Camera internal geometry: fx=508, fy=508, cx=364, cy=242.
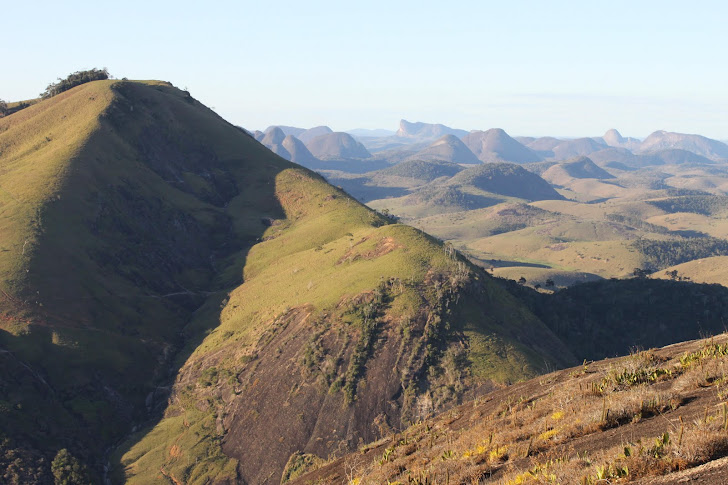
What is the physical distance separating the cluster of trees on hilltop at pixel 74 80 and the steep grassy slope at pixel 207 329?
51.9m

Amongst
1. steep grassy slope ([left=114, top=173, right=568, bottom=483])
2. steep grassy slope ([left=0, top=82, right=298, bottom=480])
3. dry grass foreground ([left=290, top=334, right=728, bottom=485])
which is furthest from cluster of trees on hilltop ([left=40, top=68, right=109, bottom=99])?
dry grass foreground ([left=290, top=334, right=728, bottom=485])

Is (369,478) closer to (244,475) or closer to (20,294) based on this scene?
(244,475)

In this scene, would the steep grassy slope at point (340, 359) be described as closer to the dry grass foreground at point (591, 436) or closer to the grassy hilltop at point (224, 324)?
the grassy hilltop at point (224, 324)

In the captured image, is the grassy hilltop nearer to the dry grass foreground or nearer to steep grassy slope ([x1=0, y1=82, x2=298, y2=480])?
steep grassy slope ([x1=0, y1=82, x2=298, y2=480])

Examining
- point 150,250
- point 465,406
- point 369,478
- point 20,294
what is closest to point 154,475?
point 20,294

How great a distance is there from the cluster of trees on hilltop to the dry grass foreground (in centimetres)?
19644

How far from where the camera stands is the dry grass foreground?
14430 millimetres

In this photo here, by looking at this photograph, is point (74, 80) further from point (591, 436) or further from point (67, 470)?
point (591, 436)

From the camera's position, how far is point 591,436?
748 inches

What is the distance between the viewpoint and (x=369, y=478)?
23875 millimetres

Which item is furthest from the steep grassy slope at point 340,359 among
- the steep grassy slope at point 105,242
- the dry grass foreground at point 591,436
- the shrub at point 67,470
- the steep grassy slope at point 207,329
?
the dry grass foreground at point 591,436

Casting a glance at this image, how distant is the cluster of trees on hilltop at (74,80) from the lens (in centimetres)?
18194

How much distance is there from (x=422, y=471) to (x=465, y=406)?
51.1ft

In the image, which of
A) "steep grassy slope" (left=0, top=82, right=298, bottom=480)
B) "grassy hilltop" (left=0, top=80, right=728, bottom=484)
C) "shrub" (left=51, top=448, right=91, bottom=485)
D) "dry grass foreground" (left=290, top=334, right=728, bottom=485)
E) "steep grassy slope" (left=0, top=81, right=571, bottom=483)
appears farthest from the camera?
"steep grassy slope" (left=0, top=82, right=298, bottom=480)
